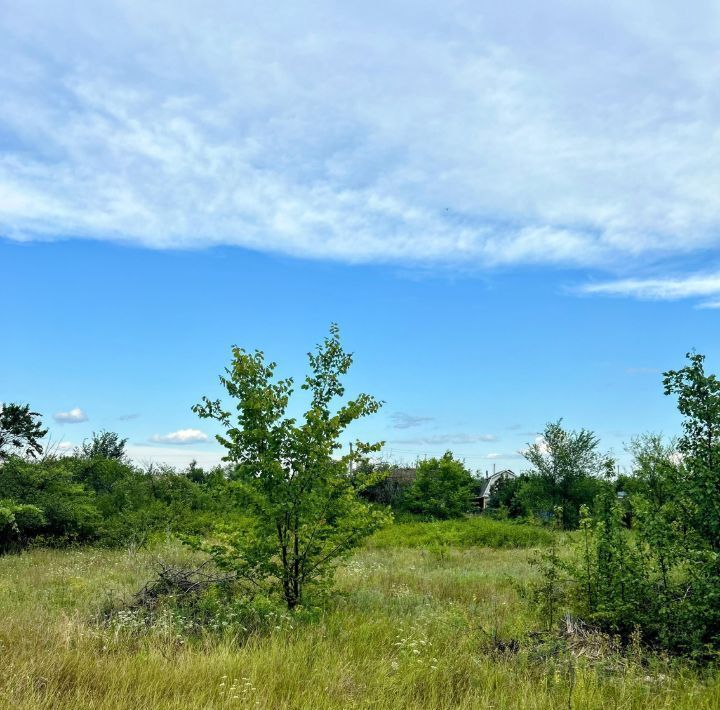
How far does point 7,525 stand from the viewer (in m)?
18.5

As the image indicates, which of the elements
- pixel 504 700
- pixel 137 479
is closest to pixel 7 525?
pixel 137 479

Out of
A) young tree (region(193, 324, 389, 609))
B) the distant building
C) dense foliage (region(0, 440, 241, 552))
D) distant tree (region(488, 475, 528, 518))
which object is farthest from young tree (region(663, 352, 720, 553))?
the distant building

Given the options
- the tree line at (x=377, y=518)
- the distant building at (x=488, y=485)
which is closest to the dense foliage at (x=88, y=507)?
the tree line at (x=377, y=518)

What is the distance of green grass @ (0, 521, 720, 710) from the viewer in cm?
499

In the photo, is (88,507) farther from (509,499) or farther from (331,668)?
(509,499)

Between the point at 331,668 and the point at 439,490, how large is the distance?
29290mm

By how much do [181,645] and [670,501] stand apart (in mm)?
5852

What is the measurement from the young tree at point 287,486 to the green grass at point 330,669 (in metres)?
0.91

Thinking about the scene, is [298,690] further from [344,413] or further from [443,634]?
[344,413]

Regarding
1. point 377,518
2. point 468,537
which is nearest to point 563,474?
point 468,537

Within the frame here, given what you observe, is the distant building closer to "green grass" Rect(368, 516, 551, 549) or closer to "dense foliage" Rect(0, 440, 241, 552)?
"green grass" Rect(368, 516, 551, 549)

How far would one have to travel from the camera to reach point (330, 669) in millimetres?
5711

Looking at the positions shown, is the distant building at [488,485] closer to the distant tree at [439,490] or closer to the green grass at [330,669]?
the distant tree at [439,490]

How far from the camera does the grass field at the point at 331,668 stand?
500 centimetres
